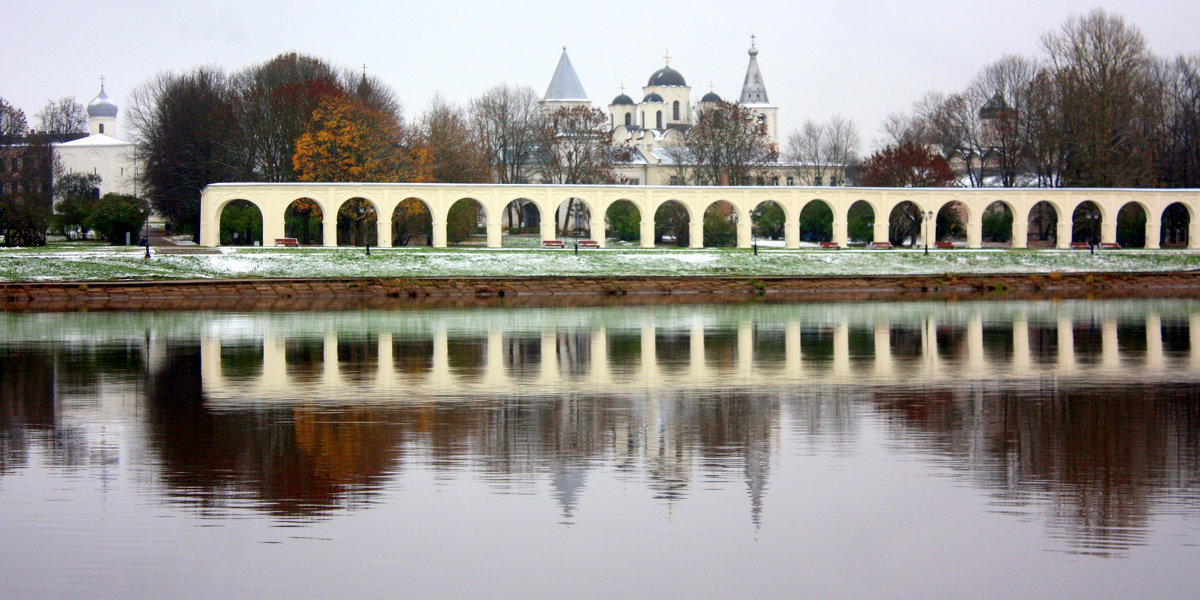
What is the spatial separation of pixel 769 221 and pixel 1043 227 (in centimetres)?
1484

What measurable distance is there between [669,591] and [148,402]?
32.8 ft

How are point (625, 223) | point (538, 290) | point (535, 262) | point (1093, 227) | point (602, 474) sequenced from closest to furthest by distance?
point (602, 474), point (538, 290), point (535, 262), point (1093, 227), point (625, 223)

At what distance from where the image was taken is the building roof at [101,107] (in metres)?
116

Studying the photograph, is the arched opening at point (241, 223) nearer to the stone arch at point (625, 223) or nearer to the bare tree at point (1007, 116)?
the stone arch at point (625, 223)

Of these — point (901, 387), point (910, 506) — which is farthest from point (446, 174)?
point (910, 506)

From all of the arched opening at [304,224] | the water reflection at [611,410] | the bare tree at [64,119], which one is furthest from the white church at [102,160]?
the water reflection at [611,410]

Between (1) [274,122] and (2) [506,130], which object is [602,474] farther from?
(2) [506,130]

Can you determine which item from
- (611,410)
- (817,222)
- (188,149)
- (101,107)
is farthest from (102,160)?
(611,410)

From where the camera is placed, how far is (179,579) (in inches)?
364

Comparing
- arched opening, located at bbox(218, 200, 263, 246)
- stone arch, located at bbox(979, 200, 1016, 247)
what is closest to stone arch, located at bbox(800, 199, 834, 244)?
stone arch, located at bbox(979, 200, 1016, 247)

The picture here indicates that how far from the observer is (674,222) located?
6950cm

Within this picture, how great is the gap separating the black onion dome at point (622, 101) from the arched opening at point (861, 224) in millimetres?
53815

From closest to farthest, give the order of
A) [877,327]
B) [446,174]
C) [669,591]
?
[669,591]
[877,327]
[446,174]

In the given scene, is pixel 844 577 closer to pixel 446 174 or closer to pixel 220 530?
pixel 220 530
